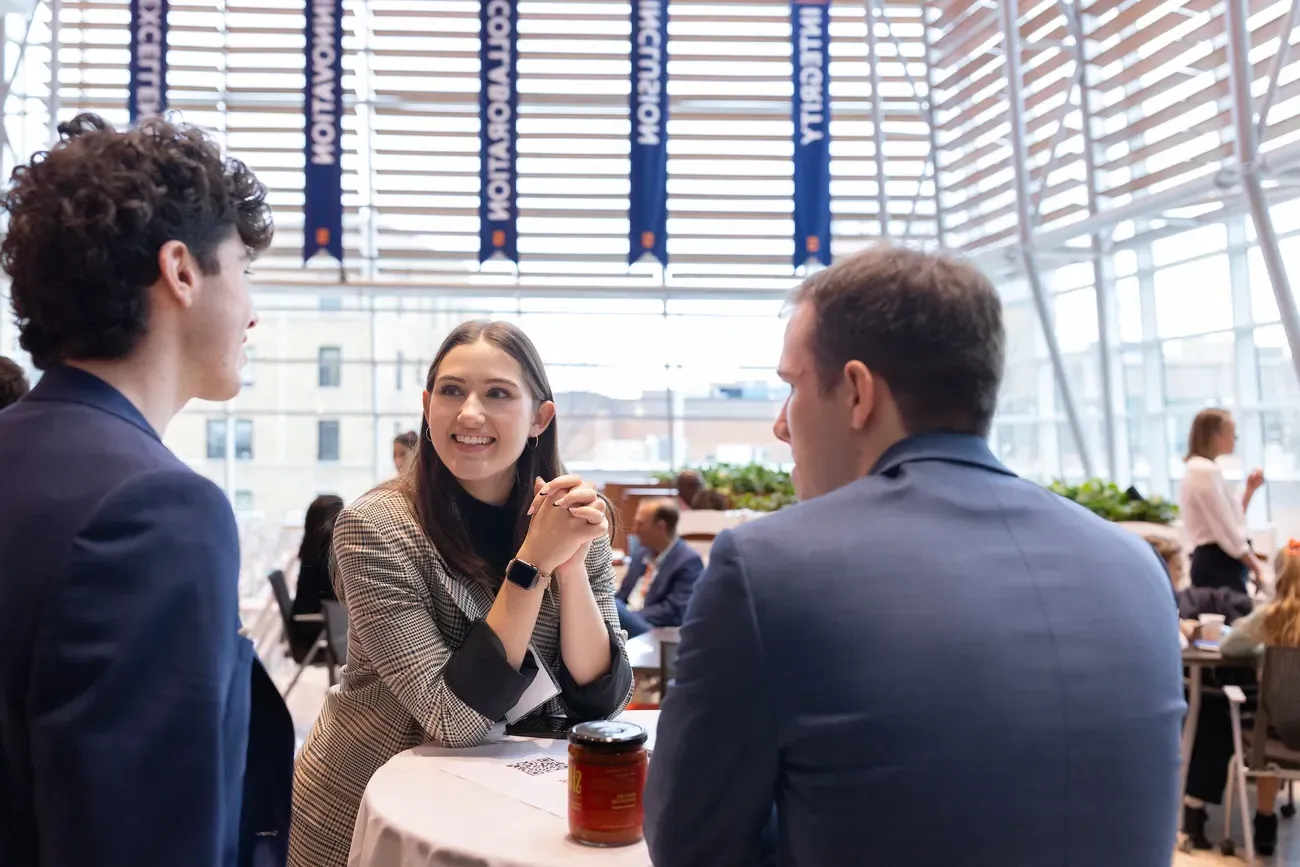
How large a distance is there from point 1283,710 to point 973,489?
4.02 metres

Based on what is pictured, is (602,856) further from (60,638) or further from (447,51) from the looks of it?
(447,51)

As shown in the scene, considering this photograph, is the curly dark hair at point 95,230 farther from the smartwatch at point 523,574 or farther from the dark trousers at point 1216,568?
the dark trousers at point 1216,568

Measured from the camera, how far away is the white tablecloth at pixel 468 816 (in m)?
1.61

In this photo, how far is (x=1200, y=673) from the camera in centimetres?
495

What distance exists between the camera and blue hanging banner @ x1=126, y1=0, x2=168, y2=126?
11977 mm

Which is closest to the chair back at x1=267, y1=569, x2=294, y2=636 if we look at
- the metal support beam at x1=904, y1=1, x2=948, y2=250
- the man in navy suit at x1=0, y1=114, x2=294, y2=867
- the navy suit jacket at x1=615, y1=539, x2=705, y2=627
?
the navy suit jacket at x1=615, y1=539, x2=705, y2=627

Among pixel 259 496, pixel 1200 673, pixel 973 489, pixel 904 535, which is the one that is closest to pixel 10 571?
pixel 904 535

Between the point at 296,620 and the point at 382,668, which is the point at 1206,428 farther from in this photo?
the point at 382,668

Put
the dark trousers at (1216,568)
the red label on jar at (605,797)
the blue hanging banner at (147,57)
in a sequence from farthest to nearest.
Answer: the blue hanging banner at (147,57), the dark trousers at (1216,568), the red label on jar at (605,797)

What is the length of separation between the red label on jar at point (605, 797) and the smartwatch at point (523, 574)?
0.41m

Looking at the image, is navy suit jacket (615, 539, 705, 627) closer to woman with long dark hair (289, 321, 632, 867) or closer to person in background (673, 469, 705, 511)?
woman with long dark hair (289, 321, 632, 867)

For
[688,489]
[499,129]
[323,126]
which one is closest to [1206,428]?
[688,489]

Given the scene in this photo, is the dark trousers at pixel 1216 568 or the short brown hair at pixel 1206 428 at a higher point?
the short brown hair at pixel 1206 428

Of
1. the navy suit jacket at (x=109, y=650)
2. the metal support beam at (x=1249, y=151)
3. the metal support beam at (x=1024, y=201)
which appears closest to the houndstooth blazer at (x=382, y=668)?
the navy suit jacket at (x=109, y=650)
